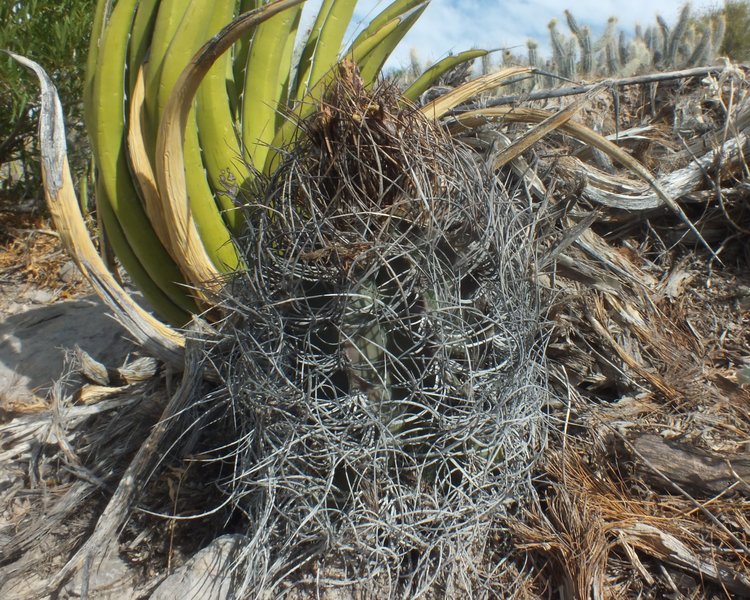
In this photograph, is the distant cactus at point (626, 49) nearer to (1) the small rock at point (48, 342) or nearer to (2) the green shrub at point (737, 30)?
(2) the green shrub at point (737, 30)

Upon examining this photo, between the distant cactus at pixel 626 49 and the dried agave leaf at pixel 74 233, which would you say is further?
the distant cactus at pixel 626 49

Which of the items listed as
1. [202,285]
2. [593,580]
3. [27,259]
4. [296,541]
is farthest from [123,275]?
[593,580]

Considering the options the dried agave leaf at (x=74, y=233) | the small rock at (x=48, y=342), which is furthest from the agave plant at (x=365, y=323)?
the small rock at (x=48, y=342)

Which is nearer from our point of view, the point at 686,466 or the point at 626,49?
the point at 686,466

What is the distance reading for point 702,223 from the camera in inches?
106

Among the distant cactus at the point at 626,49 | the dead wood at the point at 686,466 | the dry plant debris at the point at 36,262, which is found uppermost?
the dry plant debris at the point at 36,262

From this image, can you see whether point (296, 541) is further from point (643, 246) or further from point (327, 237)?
point (643, 246)

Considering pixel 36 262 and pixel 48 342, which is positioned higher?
pixel 36 262

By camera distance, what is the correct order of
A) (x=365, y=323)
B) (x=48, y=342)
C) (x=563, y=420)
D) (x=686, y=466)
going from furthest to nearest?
Result: (x=48, y=342)
(x=563, y=420)
(x=686, y=466)
(x=365, y=323)

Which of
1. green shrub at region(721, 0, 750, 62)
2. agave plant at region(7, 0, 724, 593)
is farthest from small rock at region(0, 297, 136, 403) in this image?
green shrub at region(721, 0, 750, 62)

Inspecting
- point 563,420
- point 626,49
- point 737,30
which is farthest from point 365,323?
point 737,30

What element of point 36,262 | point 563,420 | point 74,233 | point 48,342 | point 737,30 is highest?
point 74,233

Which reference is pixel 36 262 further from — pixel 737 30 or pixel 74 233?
pixel 737 30

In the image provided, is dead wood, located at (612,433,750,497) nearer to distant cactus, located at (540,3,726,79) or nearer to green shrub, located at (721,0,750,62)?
distant cactus, located at (540,3,726,79)
